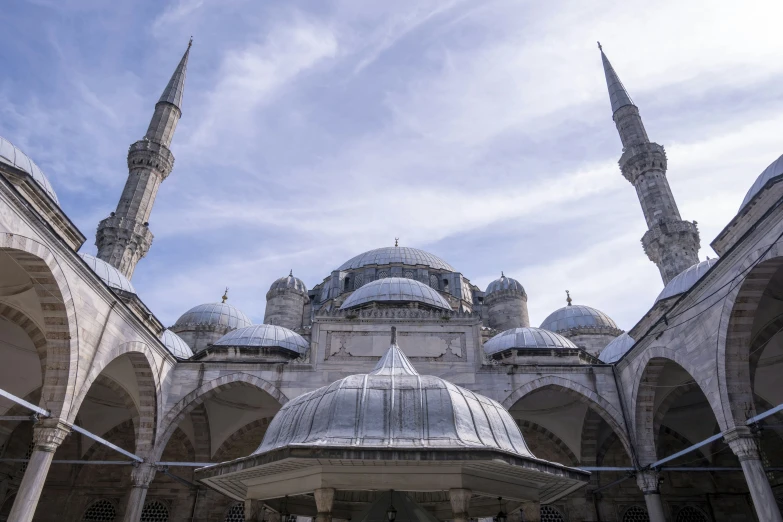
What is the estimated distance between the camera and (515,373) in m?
12.1

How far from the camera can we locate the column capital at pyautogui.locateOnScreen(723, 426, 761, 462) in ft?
25.6

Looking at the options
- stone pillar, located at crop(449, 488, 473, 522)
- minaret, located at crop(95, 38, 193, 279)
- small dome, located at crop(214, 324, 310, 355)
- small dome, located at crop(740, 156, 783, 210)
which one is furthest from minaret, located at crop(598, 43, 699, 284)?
minaret, located at crop(95, 38, 193, 279)

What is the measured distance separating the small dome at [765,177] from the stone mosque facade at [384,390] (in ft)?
0.38

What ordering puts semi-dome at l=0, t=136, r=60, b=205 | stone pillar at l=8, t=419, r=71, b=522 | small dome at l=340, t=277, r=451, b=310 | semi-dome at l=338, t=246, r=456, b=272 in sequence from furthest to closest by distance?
semi-dome at l=338, t=246, r=456, b=272 < small dome at l=340, t=277, r=451, b=310 < semi-dome at l=0, t=136, r=60, b=205 < stone pillar at l=8, t=419, r=71, b=522

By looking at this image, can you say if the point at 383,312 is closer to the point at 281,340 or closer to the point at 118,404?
the point at 281,340

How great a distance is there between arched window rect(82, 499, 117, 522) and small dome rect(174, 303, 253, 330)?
7.31 m

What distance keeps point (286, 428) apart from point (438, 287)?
55.9 feet

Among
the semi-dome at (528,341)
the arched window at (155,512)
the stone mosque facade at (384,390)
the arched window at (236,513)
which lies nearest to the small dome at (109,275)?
the stone mosque facade at (384,390)

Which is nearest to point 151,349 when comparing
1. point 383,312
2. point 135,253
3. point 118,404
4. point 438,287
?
point 118,404

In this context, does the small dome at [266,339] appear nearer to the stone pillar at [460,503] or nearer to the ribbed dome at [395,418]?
the ribbed dome at [395,418]

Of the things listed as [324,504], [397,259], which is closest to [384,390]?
[324,504]

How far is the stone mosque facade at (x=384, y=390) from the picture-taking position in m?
4.52

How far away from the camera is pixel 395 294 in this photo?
1636 cm

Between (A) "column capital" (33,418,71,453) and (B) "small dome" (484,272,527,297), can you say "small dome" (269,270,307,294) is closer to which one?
(B) "small dome" (484,272,527,297)
